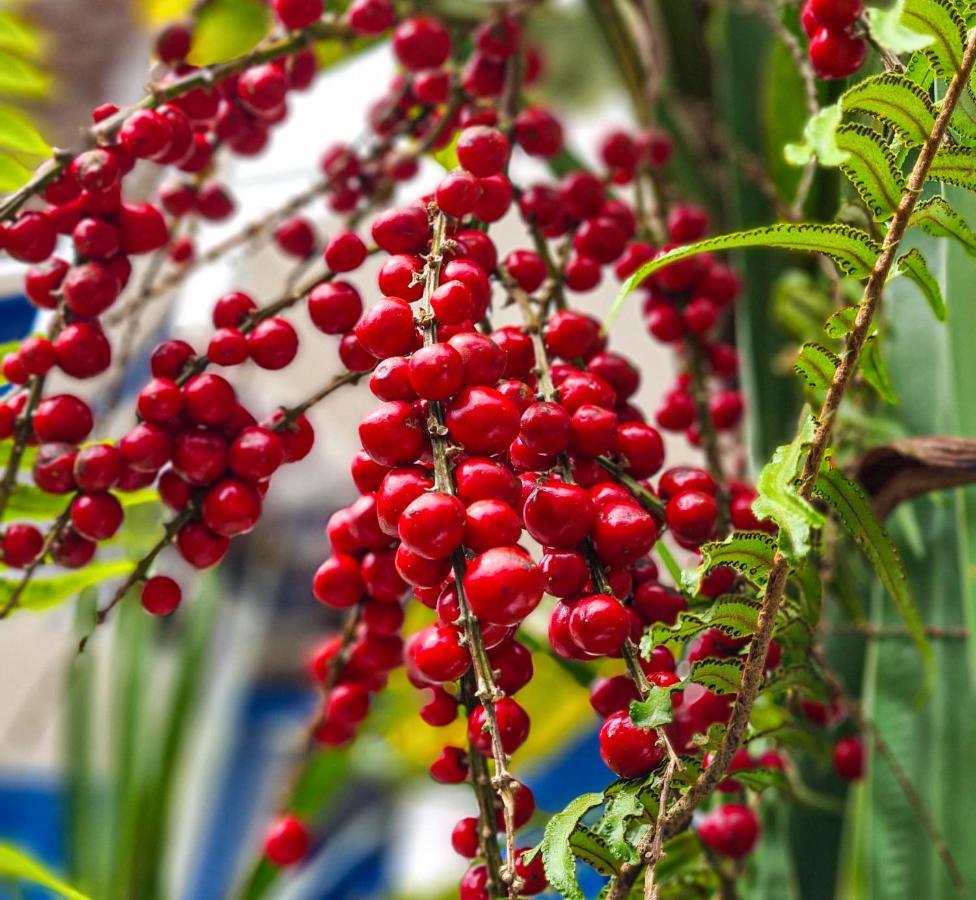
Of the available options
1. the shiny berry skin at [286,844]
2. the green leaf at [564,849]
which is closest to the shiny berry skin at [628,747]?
the green leaf at [564,849]

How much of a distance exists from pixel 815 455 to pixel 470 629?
0.08m

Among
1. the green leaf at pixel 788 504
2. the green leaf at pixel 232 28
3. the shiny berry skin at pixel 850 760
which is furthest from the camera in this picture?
the green leaf at pixel 232 28

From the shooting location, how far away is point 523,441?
258 millimetres

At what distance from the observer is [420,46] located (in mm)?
427

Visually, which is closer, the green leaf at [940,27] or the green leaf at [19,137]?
the green leaf at [940,27]

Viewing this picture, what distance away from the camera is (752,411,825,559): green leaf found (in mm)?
188

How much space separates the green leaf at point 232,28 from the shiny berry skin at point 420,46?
15cm

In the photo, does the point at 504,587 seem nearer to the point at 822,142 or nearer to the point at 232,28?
the point at 822,142

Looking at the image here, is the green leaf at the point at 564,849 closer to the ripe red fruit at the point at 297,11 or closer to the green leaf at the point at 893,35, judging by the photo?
the green leaf at the point at 893,35

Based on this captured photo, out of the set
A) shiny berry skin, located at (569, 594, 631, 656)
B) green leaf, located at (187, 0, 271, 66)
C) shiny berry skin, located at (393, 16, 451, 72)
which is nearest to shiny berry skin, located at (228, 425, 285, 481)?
shiny berry skin, located at (569, 594, 631, 656)

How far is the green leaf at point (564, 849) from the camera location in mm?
202

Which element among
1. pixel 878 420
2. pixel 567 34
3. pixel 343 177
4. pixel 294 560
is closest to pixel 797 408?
pixel 878 420

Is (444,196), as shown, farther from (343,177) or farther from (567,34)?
(567,34)

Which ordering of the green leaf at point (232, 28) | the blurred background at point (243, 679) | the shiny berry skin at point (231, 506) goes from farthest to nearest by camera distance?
the blurred background at point (243, 679)
the green leaf at point (232, 28)
the shiny berry skin at point (231, 506)
